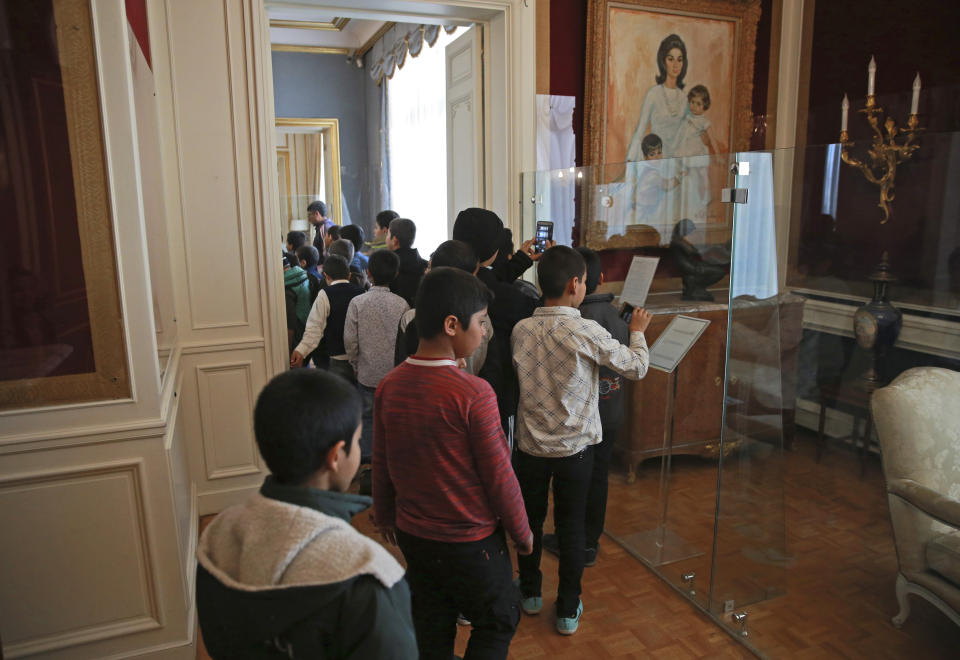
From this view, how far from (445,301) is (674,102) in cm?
352

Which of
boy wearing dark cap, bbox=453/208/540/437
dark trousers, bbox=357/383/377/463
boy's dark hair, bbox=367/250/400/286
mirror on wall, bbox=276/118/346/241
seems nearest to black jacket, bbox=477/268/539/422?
boy wearing dark cap, bbox=453/208/540/437

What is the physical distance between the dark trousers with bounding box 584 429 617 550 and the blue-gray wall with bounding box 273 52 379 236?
18.9 ft

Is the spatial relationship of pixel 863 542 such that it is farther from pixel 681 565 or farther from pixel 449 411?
pixel 449 411

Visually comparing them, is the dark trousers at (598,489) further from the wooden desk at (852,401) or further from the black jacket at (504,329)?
the wooden desk at (852,401)

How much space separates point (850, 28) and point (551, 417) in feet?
12.2

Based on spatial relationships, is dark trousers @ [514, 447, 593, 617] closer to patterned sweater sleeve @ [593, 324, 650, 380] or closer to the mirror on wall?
patterned sweater sleeve @ [593, 324, 650, 380]

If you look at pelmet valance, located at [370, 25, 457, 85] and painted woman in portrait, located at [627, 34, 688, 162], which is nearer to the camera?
painted woman in portrait, located at [627, 34, 688, 162]

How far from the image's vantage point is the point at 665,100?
14.6ft

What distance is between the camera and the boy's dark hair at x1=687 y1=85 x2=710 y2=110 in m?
4.54

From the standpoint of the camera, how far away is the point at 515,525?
1.71m

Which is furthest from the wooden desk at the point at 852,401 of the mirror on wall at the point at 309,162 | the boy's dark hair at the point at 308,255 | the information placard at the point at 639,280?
the mirror on wall at the point at 309,162

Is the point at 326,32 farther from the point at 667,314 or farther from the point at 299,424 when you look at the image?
the point at 299,424

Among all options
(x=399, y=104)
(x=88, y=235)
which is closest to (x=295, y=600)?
(x=88, y=235)

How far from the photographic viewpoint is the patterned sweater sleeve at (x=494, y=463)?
5.31ft
